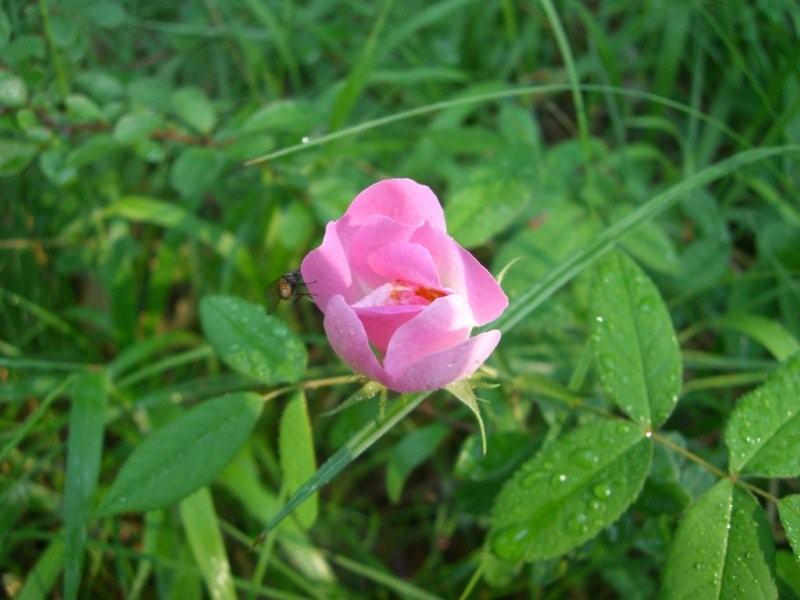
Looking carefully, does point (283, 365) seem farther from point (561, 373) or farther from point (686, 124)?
point (686, 124)

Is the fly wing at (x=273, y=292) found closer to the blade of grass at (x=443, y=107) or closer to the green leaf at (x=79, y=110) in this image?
the blade of grass at (x=443, y=107)

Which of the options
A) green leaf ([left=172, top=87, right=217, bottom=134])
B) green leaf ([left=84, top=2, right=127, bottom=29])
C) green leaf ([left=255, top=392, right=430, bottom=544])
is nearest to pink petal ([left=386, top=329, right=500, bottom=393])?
green leaf ([left=255, top=392, right=430, bottom=544])

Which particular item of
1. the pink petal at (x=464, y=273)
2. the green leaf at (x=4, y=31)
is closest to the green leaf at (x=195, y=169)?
the green leaf at (x=4, y=31)

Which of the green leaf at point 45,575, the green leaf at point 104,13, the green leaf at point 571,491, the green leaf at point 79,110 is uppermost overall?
the green leaf at point 104,13

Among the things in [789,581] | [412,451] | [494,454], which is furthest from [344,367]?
[789,581]

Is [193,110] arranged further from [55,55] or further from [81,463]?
[81,463]

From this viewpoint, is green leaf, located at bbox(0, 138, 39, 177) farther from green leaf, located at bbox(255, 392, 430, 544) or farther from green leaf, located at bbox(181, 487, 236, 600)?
green leaf, located at bbox(255, 392, 430, 544)

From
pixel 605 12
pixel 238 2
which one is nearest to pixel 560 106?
pixel 605 12
